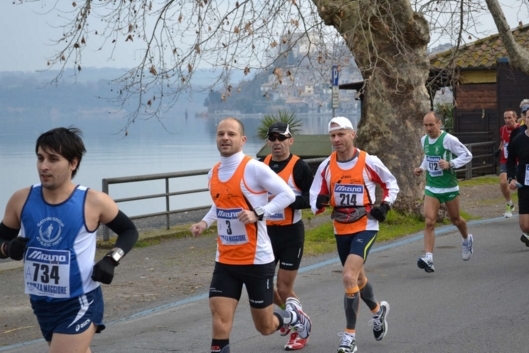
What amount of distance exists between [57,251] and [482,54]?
29287mm

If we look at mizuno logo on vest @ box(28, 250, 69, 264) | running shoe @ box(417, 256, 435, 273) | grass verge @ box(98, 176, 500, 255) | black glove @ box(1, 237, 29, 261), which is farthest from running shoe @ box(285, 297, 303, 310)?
grass verge @ box(98, 176, 500, 255)

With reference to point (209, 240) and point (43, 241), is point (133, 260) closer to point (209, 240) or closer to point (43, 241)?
point (209, 240)

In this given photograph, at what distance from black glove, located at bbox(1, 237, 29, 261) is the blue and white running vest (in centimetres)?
5

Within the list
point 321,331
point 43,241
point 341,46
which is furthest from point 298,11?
point 43,241

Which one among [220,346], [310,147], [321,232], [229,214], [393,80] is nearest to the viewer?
[220,346]

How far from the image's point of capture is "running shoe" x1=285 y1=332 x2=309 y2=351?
26.6ft

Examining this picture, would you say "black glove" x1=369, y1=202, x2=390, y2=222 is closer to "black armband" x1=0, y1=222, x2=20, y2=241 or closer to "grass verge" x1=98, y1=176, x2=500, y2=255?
"black armband" x1=0, y1=222, x2=20, y2=241

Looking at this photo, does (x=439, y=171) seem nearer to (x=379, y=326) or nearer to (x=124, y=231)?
(x=379, y=326)

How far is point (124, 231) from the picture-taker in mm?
5773

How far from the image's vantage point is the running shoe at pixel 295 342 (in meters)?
8.10

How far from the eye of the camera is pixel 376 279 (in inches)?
461

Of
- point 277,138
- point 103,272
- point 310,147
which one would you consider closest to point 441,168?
point 277,138

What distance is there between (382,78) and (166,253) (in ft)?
18.5

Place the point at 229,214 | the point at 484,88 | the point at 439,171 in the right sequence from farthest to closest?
the point at 484,88, the point at 439,171, the point at 229,214
